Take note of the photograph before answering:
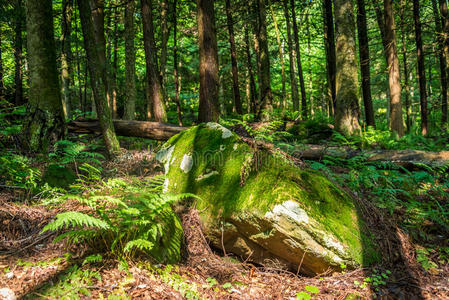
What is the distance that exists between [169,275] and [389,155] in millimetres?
5221

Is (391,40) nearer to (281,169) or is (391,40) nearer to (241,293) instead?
(281,169)

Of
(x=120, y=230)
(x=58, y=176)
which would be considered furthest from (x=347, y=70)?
Result: (x=58, y=176)

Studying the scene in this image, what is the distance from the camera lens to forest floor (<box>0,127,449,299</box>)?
1969 mm

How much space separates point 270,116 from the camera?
9.46 metres

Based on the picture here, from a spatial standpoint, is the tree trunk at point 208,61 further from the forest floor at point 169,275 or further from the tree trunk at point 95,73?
the forest floor at point 169,275

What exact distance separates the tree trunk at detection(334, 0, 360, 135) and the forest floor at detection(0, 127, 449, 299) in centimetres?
489

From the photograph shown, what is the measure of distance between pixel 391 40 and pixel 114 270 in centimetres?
1054

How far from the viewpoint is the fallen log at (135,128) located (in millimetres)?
6969

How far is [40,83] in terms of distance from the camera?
203 inches

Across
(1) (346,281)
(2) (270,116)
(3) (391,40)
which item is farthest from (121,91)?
(1) (346,281)

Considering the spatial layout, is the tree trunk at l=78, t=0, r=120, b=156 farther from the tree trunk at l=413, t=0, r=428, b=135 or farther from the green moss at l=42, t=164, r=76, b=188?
the tree trunk at l=413, t=0, r=428, b=135

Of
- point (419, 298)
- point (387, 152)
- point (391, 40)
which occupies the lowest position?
point (419, 298)

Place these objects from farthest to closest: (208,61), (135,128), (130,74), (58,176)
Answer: (130,74) < (135,128) < (208,61) < (58,176)

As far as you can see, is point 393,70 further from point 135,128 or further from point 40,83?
point 40,83
